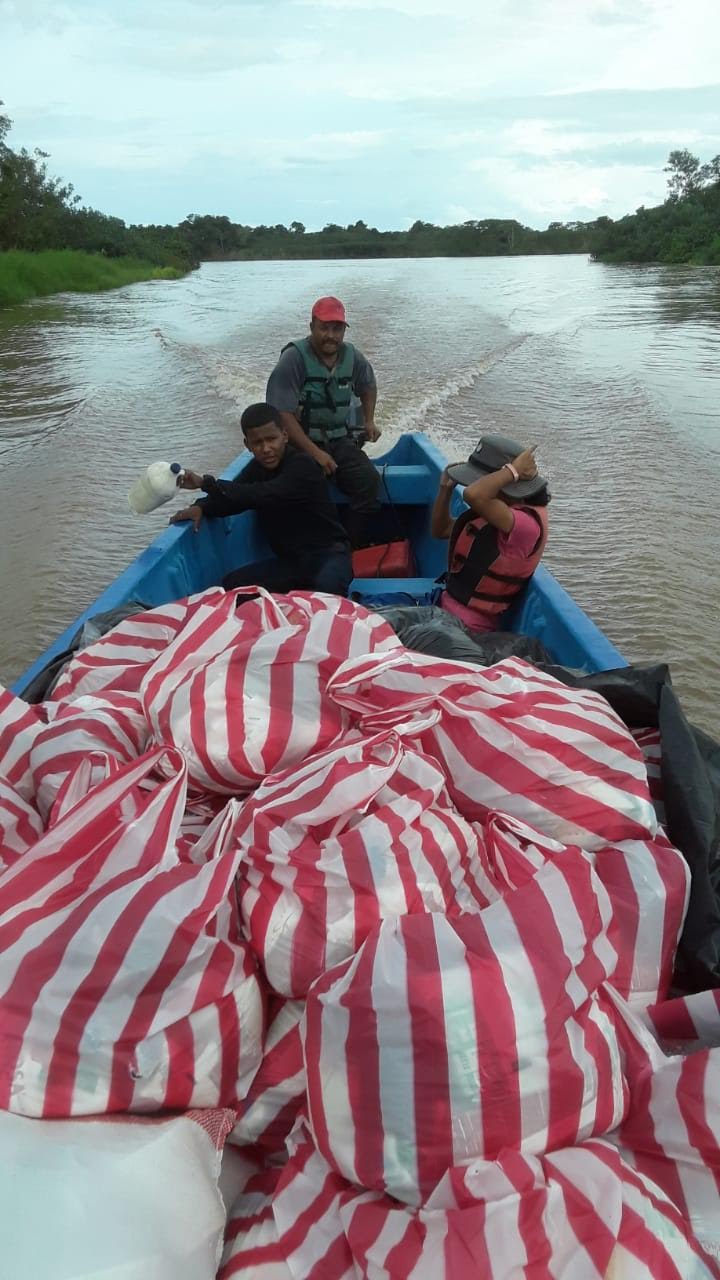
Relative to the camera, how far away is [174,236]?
50656 mm

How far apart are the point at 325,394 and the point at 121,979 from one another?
363cm

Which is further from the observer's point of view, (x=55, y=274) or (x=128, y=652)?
(x=55, y=274)

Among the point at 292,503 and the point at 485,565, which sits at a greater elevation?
the point at 292,503

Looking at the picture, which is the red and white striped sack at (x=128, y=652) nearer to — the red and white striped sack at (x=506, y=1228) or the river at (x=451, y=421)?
the red and white striped sack at (x=506, y=1228)

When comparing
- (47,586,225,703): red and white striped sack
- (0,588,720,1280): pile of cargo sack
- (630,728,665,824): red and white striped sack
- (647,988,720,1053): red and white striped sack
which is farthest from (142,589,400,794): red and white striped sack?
(647,988,720,1053): red and white striped sack

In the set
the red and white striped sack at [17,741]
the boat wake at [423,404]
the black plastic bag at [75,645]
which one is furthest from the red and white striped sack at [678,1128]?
the boat wake at [423,404]

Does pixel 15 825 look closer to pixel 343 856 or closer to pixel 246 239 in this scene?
pixel 343 856

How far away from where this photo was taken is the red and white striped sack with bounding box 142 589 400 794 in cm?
153

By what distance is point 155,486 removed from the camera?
124 inches

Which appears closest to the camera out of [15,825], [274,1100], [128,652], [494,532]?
[274,1100]

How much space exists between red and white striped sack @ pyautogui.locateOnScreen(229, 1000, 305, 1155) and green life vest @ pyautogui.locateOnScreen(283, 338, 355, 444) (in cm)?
357

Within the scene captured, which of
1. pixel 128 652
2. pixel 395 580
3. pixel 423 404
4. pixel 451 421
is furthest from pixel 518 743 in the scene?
pixel 423 404

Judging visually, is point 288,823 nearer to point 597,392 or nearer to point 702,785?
point 702,785

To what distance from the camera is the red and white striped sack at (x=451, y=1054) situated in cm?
100
